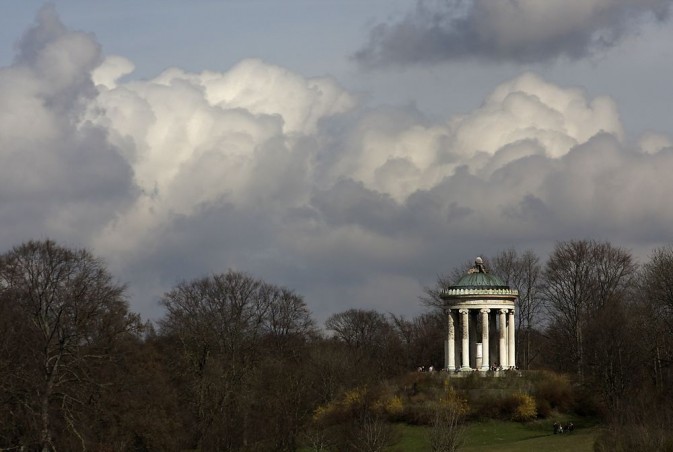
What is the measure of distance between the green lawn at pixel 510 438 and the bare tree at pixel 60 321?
56.1 feet

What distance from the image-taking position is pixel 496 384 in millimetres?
84938

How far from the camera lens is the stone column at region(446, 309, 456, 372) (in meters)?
90.3

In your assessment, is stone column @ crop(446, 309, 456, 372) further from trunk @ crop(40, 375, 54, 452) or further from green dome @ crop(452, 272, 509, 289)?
trunk @ crop(40, 375, 54, 452)

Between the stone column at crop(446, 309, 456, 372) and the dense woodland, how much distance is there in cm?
385

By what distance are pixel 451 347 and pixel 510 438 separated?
46.1ft

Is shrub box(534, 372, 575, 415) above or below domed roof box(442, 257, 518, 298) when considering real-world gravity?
below

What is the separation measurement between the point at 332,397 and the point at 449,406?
1940 centimetres

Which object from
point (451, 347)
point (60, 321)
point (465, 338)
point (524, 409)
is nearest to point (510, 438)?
point (524, 409)

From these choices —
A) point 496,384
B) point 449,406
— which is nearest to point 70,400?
point 449,406

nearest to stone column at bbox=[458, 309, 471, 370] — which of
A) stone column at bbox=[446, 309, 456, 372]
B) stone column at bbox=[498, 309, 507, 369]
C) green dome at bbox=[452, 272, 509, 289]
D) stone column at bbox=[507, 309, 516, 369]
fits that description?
stone column at bbox=[446, 309, 456, 372]

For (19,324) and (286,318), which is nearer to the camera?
(19,324)

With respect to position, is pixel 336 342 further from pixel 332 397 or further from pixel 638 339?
pixel 638 339

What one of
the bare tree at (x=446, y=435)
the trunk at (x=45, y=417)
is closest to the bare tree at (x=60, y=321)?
the trunk at (x=45, y=417)

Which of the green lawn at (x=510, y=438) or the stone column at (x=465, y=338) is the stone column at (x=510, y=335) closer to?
the stone column at (x=465, y=338)
